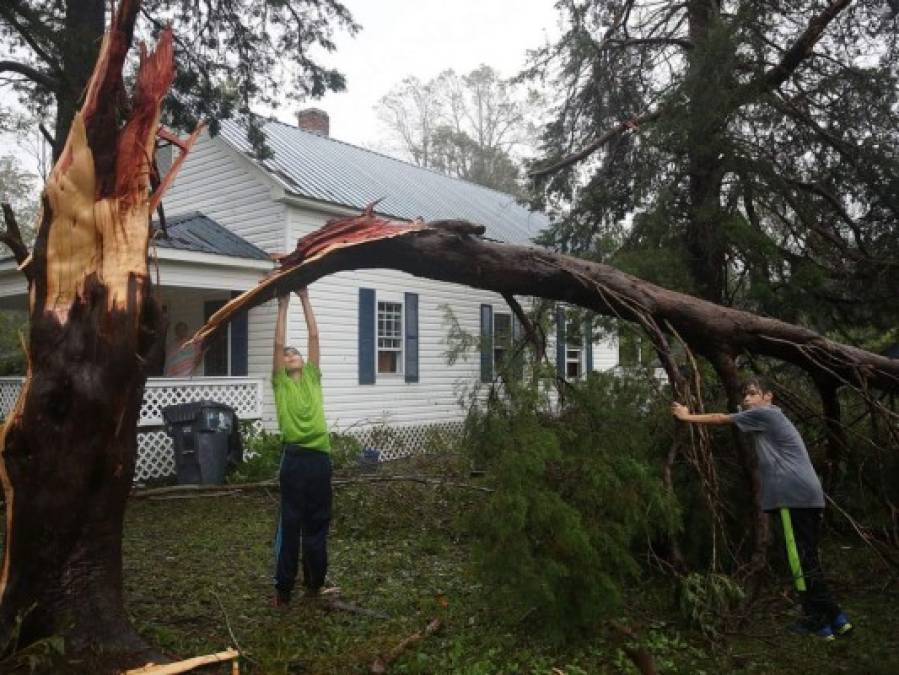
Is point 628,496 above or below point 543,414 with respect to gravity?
below

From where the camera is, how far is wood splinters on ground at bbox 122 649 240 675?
11.8 feet

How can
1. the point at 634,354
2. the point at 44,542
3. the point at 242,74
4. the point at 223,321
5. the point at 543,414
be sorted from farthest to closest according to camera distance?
the point at 242,74, the point at 634,354, the point at 543,414, the point at 223,321, the point at 44,542

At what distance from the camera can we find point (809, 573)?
15.4ft

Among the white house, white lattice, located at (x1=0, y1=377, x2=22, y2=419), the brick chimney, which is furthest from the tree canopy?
the brick chimney

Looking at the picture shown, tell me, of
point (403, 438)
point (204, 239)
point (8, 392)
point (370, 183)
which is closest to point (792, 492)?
point (204, 239)

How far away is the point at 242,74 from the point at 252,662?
7.91 meters

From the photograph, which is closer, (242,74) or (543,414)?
(543,414)

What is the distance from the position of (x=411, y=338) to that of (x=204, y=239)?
185 inches

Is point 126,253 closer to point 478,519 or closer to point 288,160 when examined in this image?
point 478,519

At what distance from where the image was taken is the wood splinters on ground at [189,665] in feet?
11.8

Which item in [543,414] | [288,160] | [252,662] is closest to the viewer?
[252,662]

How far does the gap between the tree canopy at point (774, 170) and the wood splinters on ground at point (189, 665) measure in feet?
20.5

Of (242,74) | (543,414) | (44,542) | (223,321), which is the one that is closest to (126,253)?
(223,321)

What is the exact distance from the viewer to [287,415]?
504 centimetres
